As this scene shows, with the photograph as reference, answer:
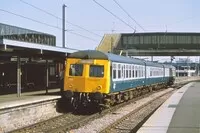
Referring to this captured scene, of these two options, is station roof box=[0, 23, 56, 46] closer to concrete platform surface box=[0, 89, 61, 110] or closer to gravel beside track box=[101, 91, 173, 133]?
concrete platform surface box=[0, 89, 61, 110]

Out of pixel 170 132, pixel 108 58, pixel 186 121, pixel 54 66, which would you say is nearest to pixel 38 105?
pixel 108 58

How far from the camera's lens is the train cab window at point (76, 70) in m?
20.2

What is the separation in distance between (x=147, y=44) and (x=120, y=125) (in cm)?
7761

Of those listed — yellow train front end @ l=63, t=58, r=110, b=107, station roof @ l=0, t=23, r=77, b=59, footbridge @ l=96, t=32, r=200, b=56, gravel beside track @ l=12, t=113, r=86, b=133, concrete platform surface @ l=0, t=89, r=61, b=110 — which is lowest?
gravel beside track @ l=12, t=113, r=86, b=133

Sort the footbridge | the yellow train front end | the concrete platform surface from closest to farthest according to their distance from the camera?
the concrete platform surface, the yellow train front end, the footbridge

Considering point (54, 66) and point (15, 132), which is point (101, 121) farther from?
point (54, 66)

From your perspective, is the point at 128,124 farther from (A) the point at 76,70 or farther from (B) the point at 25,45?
(B) the point at 25,45

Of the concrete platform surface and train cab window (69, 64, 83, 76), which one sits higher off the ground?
train cab window (69, 64, 83, 76)

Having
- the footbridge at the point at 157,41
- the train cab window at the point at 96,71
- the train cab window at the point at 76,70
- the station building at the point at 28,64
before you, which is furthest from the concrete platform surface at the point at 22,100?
the footbridge at the point at 157,41

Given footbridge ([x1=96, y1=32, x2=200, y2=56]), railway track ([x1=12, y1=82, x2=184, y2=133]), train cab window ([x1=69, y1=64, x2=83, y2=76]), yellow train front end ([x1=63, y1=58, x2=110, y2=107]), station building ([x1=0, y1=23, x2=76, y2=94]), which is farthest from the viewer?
footbridge ([x1=96, y1=32, x2=200, y2=56])

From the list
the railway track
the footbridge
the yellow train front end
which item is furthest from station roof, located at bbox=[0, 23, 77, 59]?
the footbridge

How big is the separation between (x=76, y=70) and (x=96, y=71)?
3.07 ft

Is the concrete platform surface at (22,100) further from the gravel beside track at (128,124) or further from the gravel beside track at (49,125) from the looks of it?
the gravel beside track at (128,124)

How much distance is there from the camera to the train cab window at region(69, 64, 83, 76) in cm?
2016
